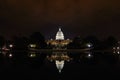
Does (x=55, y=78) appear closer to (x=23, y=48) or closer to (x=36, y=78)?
(x=36, y=78)

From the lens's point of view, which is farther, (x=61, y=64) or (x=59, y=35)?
(x=59, y=35)

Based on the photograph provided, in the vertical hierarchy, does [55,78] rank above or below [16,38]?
below

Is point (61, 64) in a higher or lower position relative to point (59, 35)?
lower

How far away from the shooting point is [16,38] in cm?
12488

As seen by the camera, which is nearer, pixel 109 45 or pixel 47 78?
pixel 47 78

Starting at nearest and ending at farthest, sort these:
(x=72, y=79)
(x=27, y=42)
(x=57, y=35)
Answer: (x=72, y=79) < (x=27, y=42) < (x=57, y=35)

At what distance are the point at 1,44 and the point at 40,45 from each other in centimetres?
1544

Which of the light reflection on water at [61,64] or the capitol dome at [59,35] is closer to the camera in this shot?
the light reflection on water at [61,64]

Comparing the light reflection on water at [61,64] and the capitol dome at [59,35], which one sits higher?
the capitol dome at [59,35]

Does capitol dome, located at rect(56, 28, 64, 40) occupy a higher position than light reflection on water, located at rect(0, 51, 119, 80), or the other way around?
capitol dome, located at rect(56, 28, 64, 40)

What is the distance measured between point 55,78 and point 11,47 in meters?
96.2

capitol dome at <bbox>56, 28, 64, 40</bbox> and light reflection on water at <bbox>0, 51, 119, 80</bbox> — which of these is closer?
light reflection on water at <bbox>0, 51, 119, 80</bbox>

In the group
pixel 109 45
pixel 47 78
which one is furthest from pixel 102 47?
pixel 47 78

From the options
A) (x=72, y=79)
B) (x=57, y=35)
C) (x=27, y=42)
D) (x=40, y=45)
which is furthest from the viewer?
(x=57, y=35)
